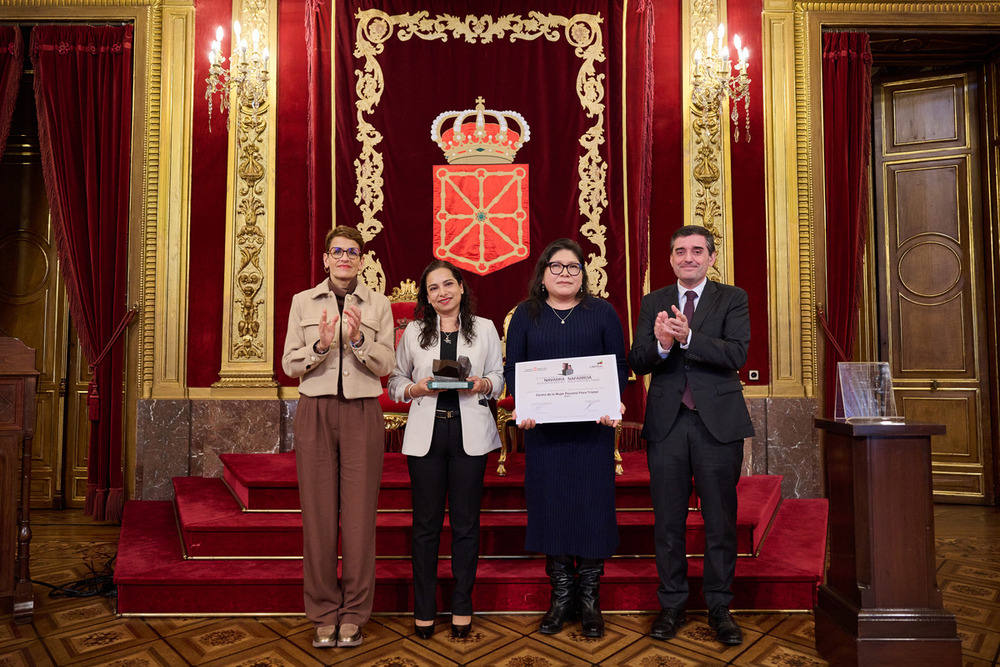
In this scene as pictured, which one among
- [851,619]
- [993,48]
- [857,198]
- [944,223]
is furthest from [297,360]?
[993,48]

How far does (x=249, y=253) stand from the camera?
5.11 meters

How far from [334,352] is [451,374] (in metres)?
0.48

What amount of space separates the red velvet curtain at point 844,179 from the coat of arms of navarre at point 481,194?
2.35 m

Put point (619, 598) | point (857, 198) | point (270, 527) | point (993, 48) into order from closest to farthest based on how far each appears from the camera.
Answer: point (619, 598), point (270, 527), point (857, 198), point (993, 48)

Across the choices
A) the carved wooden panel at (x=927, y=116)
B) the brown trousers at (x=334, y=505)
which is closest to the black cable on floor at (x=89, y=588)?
the brown trousers at (x=334, y=505)

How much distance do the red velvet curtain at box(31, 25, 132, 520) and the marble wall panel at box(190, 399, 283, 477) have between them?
633 millimetres

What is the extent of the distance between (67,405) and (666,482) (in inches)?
218

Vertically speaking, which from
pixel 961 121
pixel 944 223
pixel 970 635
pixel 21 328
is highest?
pixel 961 121

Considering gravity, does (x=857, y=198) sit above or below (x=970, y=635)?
above

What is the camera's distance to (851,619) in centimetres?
244

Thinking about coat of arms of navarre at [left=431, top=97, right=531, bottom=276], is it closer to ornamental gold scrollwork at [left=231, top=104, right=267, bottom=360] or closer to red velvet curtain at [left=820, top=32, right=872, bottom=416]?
ornamental gold scrollwork at [left=231, top=104, right=267, bottom=360]

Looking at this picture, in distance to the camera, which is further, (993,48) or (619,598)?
(993,48)

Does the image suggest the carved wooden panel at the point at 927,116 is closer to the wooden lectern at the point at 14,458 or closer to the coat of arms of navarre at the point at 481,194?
the coat of arms of navarre at the point at 481,194

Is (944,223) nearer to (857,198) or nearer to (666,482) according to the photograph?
(857,198)
